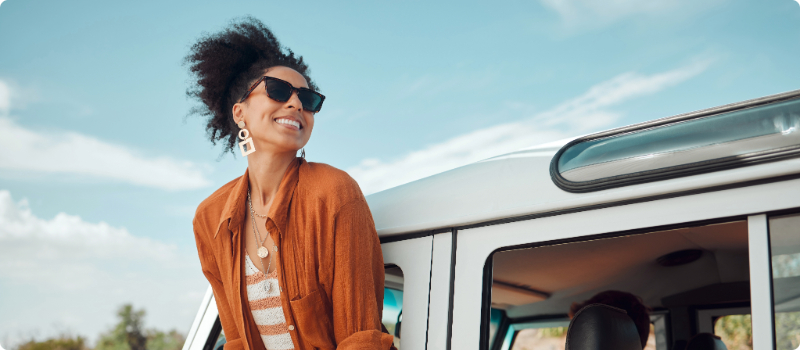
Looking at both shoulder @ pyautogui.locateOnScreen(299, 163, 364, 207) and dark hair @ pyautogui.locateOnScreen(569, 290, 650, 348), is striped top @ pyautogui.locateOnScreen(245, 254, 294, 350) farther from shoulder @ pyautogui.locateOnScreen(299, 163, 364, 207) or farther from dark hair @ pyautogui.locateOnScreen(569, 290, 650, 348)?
dark hair @ pyautogui.locateOnScreen(569, 290, 650, 348)

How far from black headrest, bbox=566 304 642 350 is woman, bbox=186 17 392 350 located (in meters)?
0.68

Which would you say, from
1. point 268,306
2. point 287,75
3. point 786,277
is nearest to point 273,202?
point 268,306

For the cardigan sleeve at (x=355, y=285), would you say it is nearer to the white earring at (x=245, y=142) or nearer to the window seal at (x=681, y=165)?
the white earring at (x=245, y=142)

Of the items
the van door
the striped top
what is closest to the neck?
the striped top

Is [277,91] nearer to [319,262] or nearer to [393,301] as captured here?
[319,262]

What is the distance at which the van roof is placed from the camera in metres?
1.45

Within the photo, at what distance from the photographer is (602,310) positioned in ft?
6.73

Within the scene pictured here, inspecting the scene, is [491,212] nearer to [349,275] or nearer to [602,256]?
[349,275]

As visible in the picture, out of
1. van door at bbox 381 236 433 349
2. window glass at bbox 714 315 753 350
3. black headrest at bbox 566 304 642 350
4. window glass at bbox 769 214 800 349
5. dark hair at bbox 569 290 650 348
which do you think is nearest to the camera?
window glass at bbox 769 214 800 349

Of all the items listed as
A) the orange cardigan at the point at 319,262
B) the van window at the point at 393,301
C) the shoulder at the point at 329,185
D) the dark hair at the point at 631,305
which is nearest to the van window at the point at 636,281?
the dark hair at the point at 631,305

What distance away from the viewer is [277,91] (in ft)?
6.98

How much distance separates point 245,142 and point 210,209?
0.33 m

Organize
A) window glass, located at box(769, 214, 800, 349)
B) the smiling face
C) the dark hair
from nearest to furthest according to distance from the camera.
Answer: window glass, located at box(769, 214, 800, 349) → the smiling face → the dark hair

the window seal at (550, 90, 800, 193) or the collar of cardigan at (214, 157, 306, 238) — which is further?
the collar of cardigan at (214, 157, 306, 238)
